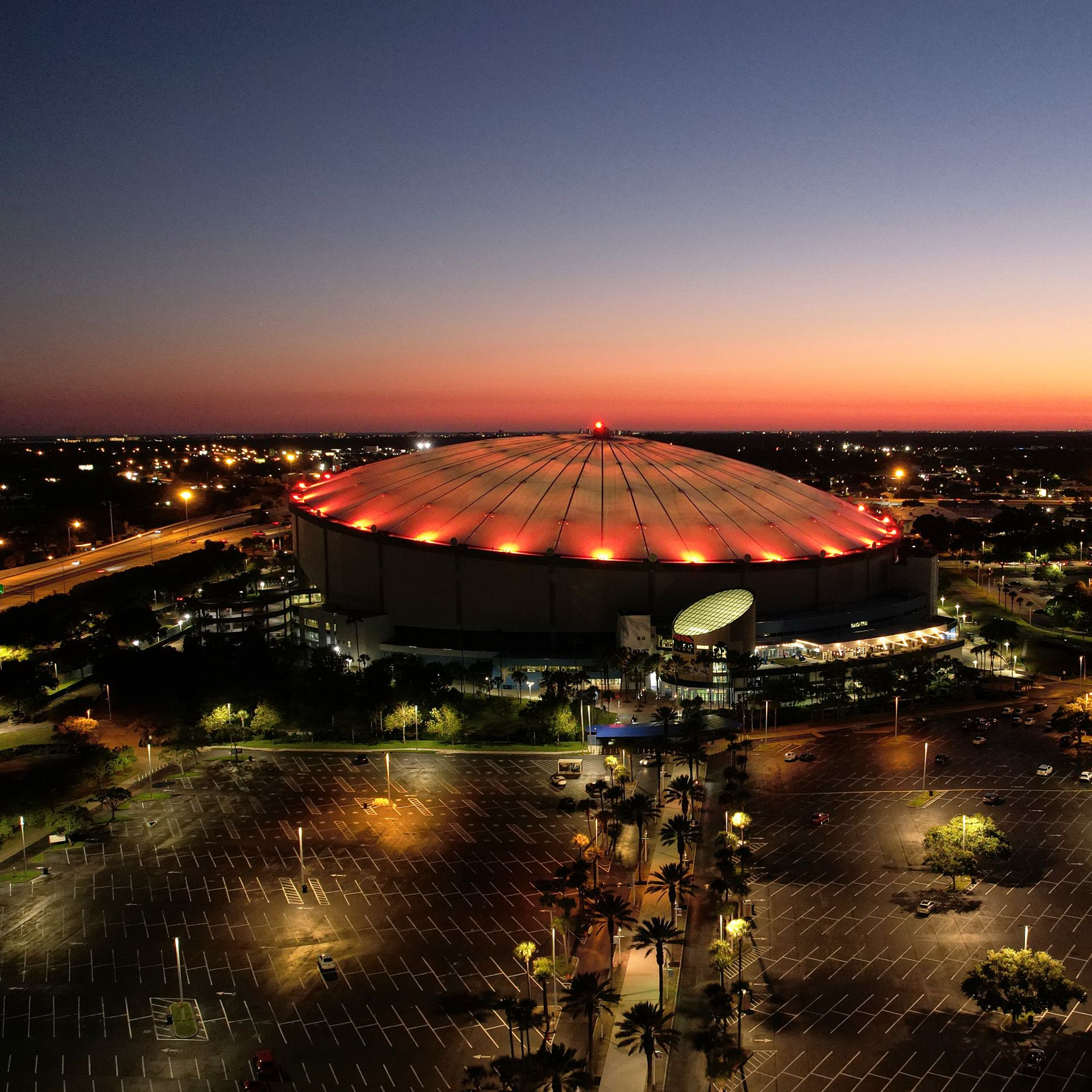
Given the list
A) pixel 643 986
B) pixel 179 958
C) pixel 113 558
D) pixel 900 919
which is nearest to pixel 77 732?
pixel 179 958

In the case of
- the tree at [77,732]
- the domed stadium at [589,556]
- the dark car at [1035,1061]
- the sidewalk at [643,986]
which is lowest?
the sidewalk at [643,986]

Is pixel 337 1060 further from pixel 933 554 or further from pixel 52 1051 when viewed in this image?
pixel 933 554

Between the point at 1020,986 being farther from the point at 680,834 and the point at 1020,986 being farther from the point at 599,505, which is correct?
the point at 599,505

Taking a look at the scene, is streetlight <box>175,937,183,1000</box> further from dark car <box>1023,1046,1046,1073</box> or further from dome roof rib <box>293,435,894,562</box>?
dome roof rib <box>293,435,894,562</box>

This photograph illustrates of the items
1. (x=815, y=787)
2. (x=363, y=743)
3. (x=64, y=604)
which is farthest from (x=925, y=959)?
(x=64, y=604)

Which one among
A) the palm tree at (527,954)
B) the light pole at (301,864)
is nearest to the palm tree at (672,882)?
the palm tree at (527,954)

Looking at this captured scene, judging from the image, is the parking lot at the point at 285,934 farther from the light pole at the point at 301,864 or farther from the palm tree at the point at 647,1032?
the palm tree at the point at 647,1032
